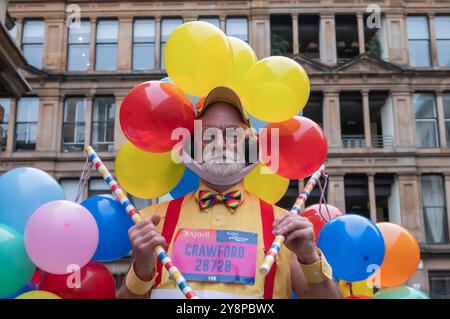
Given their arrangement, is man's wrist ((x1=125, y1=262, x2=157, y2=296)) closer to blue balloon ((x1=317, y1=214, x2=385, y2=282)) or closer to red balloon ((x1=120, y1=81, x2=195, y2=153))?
red balloon ((x1=120, y1=81, x2=195, y2=153))

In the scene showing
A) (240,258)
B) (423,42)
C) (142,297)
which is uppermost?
(423,42)

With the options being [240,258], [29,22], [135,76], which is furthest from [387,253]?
[29,22]

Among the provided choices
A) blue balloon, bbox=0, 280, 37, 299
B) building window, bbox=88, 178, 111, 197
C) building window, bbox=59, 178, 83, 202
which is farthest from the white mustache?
building window, bbox=59, 178, 83, 202

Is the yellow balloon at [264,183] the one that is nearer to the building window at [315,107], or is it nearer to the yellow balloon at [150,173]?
the yellow balloon at [150,173]

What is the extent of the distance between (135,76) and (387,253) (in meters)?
17.7

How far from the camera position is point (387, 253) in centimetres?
391

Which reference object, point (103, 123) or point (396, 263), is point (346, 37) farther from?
point (396, 263)

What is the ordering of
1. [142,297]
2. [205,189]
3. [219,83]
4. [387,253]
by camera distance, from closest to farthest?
[142,297], [205,189], [219,83], [387,253]

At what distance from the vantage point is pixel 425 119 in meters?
20.4

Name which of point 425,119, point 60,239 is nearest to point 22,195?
point 60,239

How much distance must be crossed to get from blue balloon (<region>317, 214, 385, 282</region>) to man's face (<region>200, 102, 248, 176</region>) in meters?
0.86

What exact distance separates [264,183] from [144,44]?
1848cm

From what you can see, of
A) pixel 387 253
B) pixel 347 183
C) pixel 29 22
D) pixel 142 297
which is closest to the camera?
pixel 142 297

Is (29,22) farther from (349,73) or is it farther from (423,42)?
(423,42)
